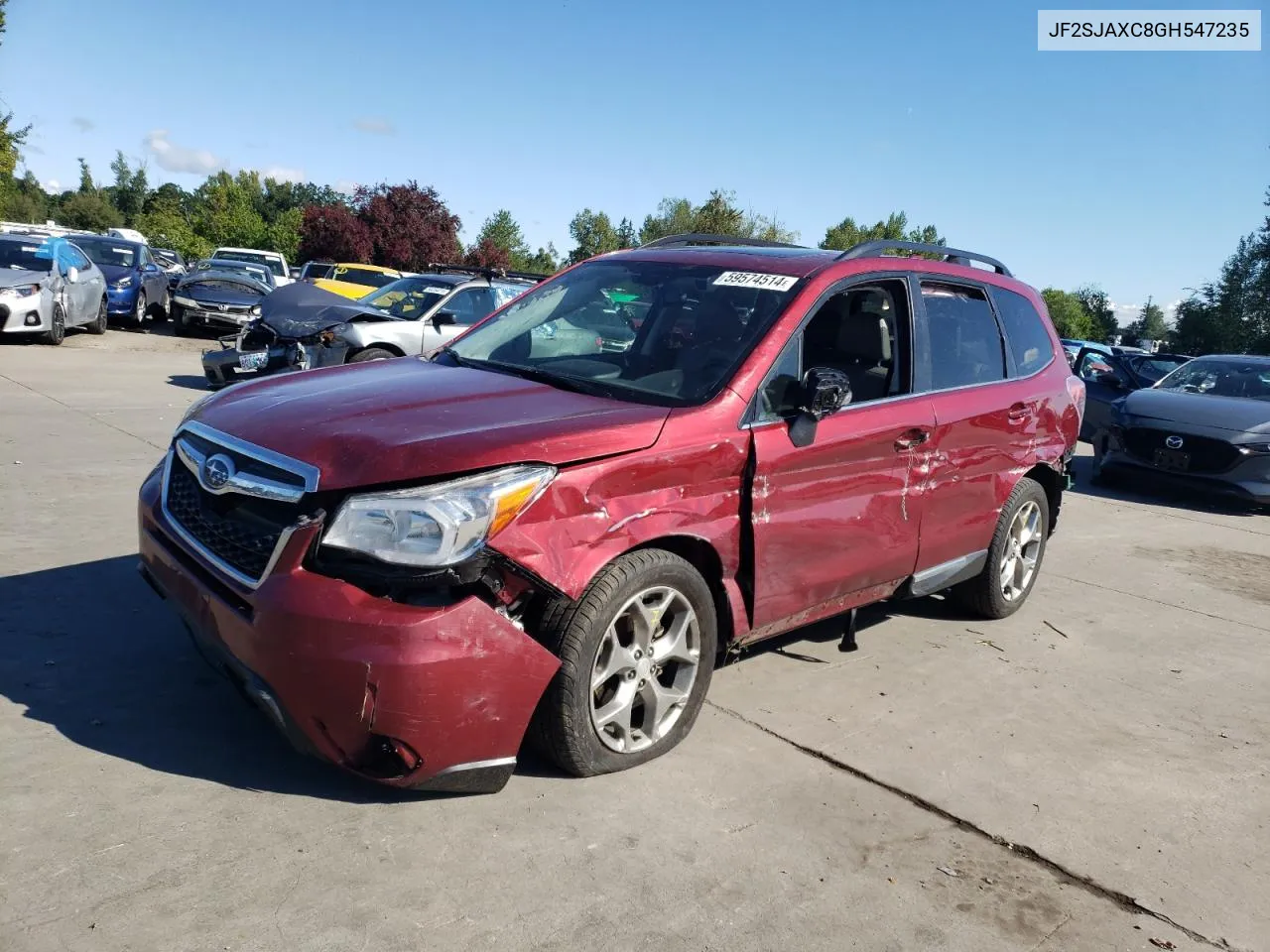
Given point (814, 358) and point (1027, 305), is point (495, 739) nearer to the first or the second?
point (814, 358)

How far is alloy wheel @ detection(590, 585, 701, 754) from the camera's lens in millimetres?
3469

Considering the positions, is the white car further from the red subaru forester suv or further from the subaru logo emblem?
the subaru logo emblem

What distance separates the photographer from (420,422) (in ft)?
11.1

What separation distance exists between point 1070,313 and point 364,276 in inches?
4640

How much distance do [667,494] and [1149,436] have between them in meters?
8.77

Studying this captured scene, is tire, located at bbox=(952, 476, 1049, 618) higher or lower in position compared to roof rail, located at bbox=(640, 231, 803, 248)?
lower

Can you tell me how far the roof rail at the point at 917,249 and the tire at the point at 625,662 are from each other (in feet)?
5.99

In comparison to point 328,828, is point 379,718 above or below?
above

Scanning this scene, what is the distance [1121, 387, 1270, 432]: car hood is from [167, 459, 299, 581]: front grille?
9.82m

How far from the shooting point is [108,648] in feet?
13.9

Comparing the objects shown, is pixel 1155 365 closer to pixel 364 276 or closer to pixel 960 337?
pixel 960 337

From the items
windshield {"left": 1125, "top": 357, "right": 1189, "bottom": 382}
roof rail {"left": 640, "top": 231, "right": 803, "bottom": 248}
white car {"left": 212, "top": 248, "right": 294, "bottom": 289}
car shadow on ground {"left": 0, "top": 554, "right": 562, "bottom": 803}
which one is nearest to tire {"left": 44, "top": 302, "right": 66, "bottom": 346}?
white car {"left": 212, "top": 248, "right": 294, "bottom": 289}

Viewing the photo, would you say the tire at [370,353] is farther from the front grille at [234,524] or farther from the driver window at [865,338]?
the front grille at [234,524]

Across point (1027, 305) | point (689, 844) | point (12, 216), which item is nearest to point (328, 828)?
point (689, 844)
